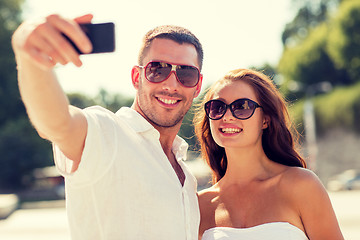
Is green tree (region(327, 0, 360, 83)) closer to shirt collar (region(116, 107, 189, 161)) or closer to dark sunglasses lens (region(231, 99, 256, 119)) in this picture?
dark sunglasses lens (region(231, 99, 256, 119))

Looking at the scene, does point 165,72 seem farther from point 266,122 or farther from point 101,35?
point 101,35

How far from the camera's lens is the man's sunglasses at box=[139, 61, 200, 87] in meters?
3.20

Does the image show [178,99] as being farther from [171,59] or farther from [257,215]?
[257,215]

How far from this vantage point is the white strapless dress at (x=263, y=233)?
323 cm

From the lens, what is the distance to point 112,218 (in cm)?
237

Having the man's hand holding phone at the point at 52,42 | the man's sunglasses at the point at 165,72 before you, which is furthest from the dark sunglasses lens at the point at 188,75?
the man's hand holding phone at the point at 52,42

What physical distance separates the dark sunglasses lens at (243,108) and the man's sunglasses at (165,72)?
0.46m

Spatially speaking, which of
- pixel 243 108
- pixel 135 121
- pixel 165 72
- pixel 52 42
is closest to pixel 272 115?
pixel 243 108

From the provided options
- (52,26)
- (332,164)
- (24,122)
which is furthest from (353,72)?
(52,26)

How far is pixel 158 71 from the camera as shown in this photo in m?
3.21

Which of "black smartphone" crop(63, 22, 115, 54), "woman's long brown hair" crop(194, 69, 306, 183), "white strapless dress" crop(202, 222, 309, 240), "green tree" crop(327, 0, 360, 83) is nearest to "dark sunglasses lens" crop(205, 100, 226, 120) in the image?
"woman's long brown hair" crop(194, 69, 306, 183)

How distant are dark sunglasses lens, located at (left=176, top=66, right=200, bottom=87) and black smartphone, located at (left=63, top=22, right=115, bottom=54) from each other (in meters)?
1.56

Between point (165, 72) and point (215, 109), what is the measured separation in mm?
603

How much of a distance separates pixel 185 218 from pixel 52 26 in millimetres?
1452
